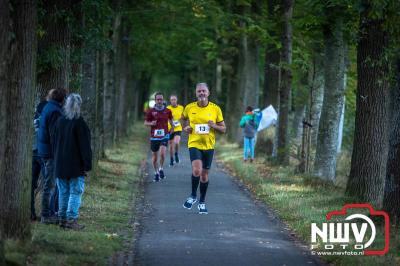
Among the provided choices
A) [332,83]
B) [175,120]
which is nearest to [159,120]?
[175,120]

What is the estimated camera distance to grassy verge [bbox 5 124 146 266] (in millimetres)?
9688

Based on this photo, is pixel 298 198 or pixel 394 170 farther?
pixel 298 198

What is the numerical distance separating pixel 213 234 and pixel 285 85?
12793 mm

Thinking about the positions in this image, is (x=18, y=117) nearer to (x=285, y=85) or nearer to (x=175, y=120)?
(x=175, y=120)

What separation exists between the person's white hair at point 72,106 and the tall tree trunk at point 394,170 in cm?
483

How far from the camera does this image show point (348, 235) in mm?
11922

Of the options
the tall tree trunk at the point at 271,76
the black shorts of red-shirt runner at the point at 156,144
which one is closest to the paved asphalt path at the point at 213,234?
the black shorts of red-shirt runner at the point at 156,144

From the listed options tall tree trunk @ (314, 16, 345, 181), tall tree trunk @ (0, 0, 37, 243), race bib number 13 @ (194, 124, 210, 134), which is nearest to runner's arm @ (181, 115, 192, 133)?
race bib number 13 @ (194, 124, 210, 134)

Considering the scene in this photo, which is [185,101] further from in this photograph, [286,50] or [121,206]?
[121,206]

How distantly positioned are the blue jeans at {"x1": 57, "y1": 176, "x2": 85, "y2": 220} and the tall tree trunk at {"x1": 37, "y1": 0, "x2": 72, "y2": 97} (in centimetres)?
320

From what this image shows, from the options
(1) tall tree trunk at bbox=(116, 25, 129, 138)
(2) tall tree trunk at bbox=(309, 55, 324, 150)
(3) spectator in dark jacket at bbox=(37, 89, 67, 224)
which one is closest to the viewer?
(3) spectator in dark jacket at bbox=(37, 89, 67, 224)

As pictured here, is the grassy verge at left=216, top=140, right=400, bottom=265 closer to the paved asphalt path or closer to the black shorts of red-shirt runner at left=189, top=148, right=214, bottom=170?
the paved asphalt path

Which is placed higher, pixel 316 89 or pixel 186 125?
pixel 316 89

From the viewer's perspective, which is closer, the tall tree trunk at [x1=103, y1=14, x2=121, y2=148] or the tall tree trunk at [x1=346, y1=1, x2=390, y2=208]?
the tall tree trunk at [x1=346, y1=1, x2=390, y2=208]
